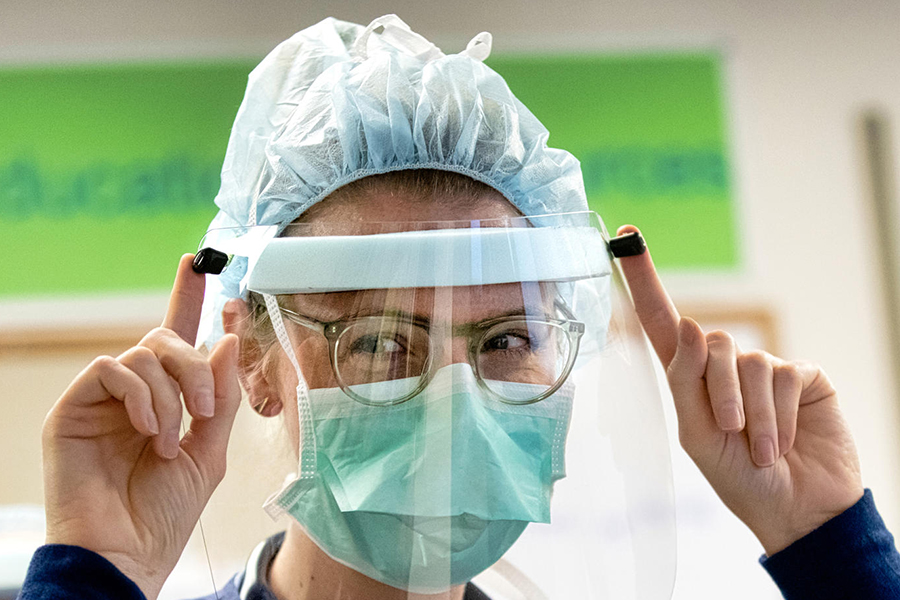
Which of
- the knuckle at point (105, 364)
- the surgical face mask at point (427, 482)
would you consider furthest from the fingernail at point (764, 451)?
the knuckle at point (105, 364)

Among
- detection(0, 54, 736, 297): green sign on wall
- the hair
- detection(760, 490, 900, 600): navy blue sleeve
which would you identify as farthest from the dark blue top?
detection(0, 54, 736, 297): green sign on wall

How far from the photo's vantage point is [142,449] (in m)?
0.86

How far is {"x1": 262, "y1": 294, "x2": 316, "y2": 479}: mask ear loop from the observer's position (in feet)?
2.64

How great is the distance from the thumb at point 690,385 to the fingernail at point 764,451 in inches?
1.9

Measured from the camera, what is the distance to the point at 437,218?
0.88m

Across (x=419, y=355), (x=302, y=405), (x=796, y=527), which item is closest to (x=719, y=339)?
(x=796, y=527)

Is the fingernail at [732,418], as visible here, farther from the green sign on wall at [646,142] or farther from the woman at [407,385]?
the green sign on wall at [646,142]

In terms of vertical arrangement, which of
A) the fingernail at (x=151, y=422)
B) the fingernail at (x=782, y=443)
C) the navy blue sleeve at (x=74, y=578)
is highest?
the fingernail at (x=151, y=422)

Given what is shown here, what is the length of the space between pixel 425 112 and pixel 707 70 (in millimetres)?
1732

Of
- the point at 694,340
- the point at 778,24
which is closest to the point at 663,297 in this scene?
the point at 694,340

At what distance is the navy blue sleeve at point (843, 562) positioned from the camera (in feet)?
2.98

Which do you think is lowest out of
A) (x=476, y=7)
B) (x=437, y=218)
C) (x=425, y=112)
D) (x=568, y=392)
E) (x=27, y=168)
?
(x=568, y=392)

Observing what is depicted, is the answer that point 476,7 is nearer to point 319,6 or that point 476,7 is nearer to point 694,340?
point 319,6

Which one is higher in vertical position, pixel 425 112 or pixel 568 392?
pixel 425 112
